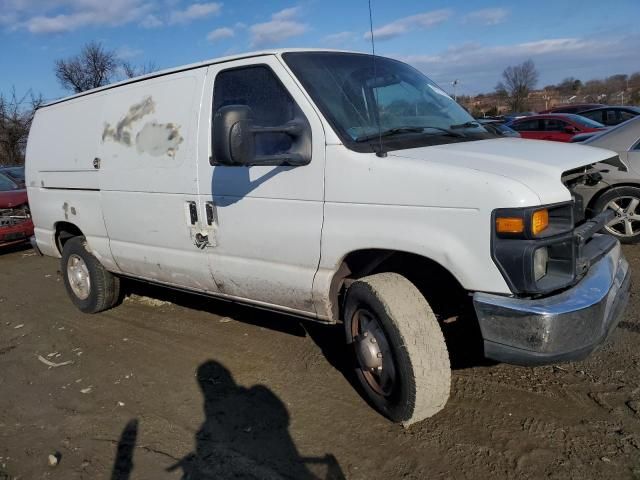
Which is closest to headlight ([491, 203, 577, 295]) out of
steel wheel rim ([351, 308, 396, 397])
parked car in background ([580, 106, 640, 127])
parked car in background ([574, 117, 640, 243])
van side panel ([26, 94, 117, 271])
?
steel wheel rim ([351, 308, 396, 397])

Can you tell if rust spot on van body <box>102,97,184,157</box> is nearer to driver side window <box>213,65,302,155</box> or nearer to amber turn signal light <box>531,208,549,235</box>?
driver side window <box>213,65,302,155</box>

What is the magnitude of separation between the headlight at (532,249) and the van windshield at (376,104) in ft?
2.84

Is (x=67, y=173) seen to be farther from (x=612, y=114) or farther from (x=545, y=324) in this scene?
(x=612, y=114)

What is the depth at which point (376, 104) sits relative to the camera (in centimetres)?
350

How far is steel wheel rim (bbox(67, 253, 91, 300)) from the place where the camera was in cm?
554

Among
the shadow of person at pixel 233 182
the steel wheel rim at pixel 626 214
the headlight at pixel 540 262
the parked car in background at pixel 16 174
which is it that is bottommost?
the steel wheel rim at pixel 626 214

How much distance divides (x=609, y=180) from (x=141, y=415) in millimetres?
5700

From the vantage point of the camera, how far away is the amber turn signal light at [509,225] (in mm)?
2539

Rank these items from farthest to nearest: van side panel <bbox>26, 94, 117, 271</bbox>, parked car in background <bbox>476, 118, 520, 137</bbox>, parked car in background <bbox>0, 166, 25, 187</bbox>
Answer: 1. parked car in background <bbox>0, 166, 25, 187</bbox>
2. van side panel <bbox>26, 94, 117, 271</bbox>
3. parked car in background <bbox>476, 118, 520, 137</bbox>

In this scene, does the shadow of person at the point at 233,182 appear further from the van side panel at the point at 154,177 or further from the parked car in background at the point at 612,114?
the parked car in background at the point at 612,114

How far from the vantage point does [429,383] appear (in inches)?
116

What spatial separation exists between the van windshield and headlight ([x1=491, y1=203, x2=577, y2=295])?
0.87m

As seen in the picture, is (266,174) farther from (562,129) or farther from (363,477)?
(562,129)

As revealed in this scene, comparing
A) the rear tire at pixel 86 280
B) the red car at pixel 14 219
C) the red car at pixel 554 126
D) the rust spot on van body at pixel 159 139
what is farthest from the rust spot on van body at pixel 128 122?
the red car at pixel 554 126
